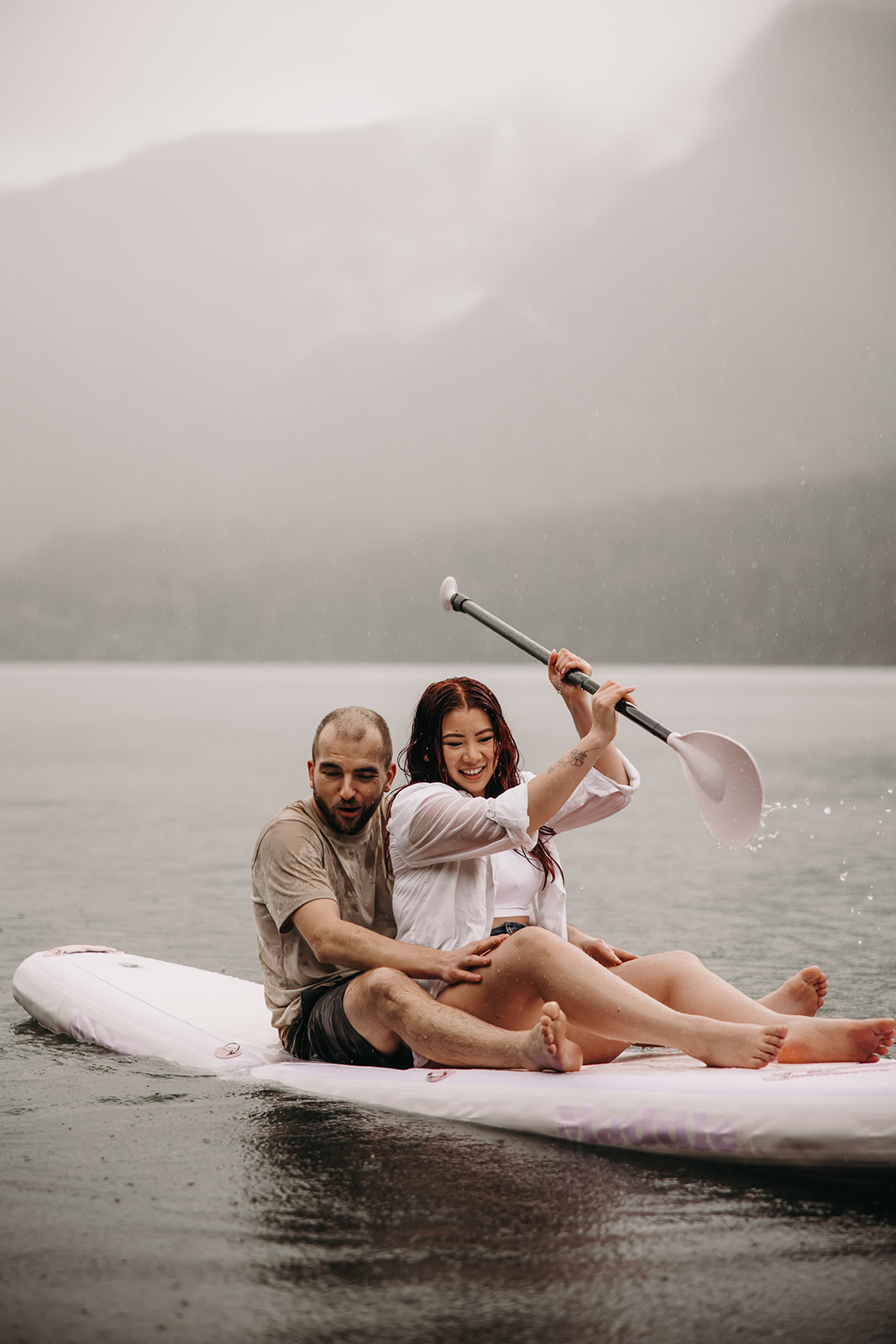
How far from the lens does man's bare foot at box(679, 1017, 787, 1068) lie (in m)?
3.19

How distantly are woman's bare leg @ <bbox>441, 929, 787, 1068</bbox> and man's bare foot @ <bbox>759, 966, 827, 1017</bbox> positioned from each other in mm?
181

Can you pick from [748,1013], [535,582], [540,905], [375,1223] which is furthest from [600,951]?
[535,582]

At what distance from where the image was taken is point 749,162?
421ft

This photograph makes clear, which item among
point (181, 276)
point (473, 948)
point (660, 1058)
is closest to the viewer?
point (473, 948)

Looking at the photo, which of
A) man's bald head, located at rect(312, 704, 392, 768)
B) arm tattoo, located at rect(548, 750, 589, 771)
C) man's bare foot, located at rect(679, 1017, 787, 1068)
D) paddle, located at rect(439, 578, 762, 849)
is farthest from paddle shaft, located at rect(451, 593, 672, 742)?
man's bare foot, located at rect(679, 1017, 787, 1068)

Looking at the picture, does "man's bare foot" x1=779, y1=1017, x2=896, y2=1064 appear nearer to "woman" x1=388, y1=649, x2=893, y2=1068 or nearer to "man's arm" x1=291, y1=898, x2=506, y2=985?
"woman" x1=388, y1=649, x2=893, y2=1068

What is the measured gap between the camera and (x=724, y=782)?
3748 millimetres

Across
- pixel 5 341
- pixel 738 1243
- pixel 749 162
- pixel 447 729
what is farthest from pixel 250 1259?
pixel 5 341

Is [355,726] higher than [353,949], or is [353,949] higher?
[355,726]

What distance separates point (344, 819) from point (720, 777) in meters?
0.98

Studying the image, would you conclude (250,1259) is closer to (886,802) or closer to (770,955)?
(770,955)

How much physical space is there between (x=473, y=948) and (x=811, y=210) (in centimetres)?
13796

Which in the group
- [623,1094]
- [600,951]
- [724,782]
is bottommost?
[623,1094]

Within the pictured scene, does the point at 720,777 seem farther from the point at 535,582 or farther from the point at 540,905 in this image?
the point at 535,582
